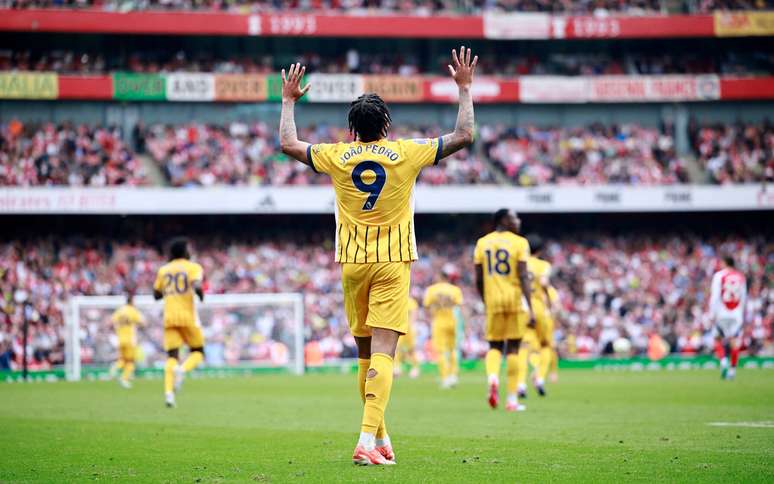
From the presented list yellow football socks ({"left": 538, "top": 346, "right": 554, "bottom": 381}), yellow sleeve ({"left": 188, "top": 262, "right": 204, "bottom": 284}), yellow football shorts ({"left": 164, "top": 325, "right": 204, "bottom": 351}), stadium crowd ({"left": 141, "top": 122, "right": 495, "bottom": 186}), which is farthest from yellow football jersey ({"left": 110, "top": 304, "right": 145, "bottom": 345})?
stadium crowd ({"left": 141, "top": 122, "right": 495, "bottom": 186})

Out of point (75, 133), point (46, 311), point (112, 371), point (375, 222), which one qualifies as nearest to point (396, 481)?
point (375, 222)

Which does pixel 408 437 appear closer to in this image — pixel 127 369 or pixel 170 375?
pixel 170 375

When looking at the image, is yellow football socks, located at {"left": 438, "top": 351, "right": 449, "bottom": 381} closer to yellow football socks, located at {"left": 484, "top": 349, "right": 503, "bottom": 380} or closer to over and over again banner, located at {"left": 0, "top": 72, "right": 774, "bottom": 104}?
yellow football socks, located at {"left": 484, "top": 349, "right": 503, "bottom": 380}

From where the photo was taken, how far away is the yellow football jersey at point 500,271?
51.6 feet

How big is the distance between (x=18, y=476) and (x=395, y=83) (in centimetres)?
3737

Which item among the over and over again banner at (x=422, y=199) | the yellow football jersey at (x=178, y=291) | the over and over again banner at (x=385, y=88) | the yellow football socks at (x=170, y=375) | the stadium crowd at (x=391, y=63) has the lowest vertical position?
the yellow football socks at (x=170, y=375)

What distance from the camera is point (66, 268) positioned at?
38.1 m

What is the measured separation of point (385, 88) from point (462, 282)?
28.8 feet

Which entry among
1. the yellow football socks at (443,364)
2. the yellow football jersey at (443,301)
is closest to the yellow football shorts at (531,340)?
the yellow football socks at (443,364)

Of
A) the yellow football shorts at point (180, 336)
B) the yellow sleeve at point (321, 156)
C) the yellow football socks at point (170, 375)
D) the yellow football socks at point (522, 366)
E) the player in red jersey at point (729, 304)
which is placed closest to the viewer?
the yellow sleeve at point (321, 156)

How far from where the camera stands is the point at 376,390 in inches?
329

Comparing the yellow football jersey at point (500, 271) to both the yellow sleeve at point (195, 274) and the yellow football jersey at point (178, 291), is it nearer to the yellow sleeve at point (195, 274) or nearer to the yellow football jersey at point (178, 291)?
the yellow sleeve at point (195, 274)

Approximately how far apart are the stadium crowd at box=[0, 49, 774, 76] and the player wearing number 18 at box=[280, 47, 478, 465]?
3476 centimetres

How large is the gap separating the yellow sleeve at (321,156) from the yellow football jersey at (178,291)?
9.43 meters
